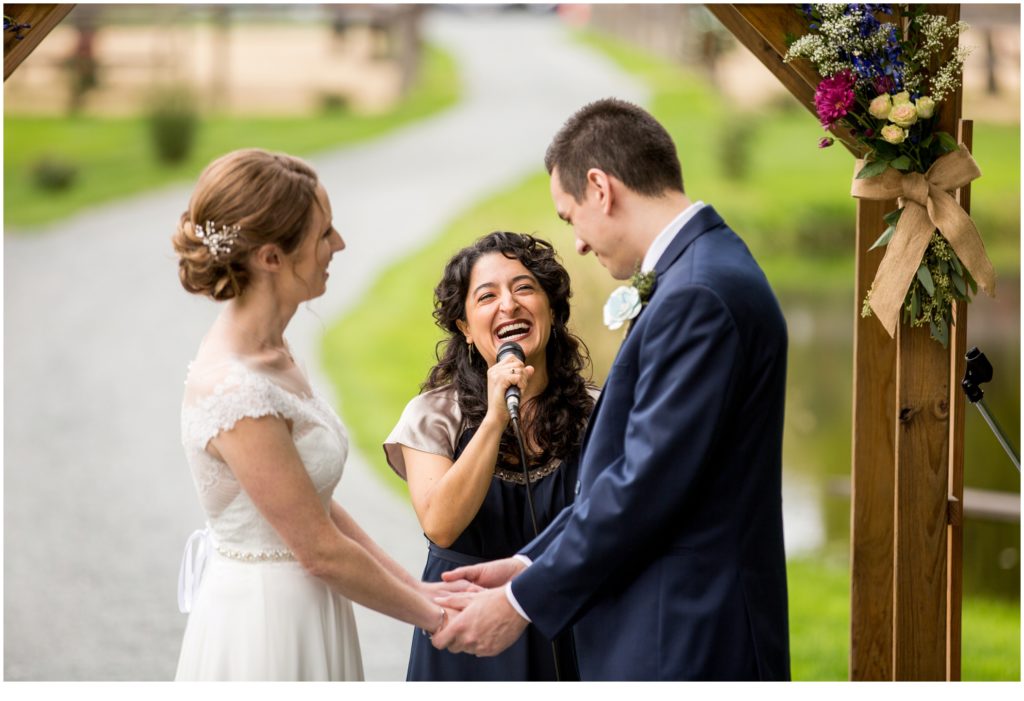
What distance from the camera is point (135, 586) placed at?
962 cm

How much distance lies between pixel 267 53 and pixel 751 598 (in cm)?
2131

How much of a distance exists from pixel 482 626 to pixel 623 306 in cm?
80

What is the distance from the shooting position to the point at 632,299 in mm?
2469

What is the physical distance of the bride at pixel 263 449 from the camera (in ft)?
7.93

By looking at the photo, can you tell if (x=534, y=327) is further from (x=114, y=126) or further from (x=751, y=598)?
(x=114, y=126)

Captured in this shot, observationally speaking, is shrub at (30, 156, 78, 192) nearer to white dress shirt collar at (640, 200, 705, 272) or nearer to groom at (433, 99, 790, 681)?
groom at (433, 99, 790, 681)

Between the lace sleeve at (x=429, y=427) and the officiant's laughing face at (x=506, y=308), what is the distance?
163 mm

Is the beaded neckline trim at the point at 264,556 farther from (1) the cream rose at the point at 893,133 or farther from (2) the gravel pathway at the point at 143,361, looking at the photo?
(1) the cream rose at the point at 893,133

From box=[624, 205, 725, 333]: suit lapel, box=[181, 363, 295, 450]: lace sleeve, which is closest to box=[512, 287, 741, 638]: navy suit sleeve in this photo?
box=[624, 205, 725, 333]: suit lapel

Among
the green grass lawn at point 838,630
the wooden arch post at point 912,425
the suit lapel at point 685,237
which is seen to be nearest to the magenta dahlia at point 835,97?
the wooden arch post at point 912,425

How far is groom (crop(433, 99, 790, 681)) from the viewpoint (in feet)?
7.57

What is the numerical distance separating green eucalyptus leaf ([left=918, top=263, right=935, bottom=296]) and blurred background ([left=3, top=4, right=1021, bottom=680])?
3.79 metres

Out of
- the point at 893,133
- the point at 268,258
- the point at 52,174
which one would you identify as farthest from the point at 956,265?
the point at 52,174

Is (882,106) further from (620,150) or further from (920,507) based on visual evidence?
(920,507)
